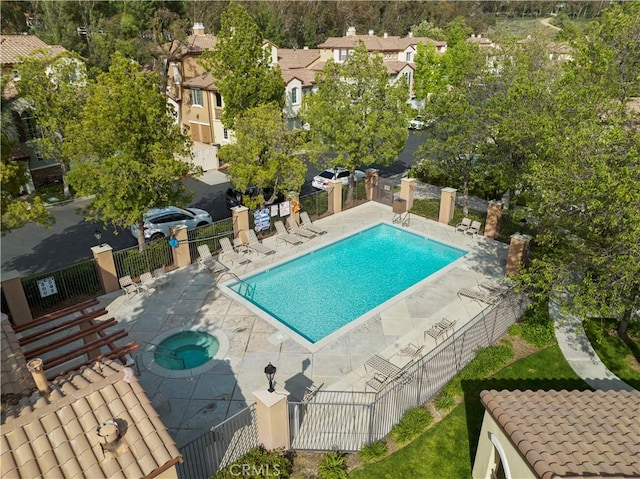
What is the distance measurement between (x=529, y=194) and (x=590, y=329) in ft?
17.6

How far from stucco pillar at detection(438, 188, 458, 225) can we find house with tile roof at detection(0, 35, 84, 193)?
2407 cm

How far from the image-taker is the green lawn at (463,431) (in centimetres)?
1099

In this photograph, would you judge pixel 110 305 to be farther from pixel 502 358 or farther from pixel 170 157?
pixel 502 358

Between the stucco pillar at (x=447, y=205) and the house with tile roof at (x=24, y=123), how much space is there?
24.1m

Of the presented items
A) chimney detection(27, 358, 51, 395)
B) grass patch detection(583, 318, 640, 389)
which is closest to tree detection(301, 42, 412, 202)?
grass patch detection(583, 318, 640, 389)

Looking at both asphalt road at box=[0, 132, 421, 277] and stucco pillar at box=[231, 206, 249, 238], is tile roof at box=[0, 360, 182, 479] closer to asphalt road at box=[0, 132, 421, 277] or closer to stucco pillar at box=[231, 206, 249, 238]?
asphalt road at box=[0, 132, 421, 277]

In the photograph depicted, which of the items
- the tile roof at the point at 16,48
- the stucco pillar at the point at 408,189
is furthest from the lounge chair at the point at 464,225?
the tile roof at the point at 16,48

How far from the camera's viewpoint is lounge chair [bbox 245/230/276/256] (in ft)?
70.0

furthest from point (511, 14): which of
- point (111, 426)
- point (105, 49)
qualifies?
point (111, 426)

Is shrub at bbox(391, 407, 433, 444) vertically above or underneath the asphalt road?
above

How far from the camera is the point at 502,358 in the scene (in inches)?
580

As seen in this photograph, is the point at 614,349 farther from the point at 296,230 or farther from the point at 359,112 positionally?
the point at 359,112

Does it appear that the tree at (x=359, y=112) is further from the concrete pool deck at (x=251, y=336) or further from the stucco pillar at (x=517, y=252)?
the stucco pillar at (x=517, y=252)

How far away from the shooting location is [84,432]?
725 cm
